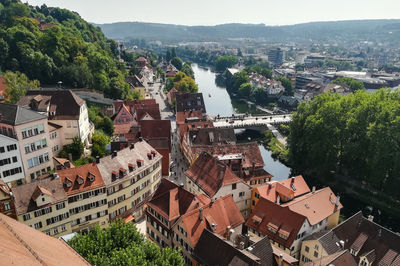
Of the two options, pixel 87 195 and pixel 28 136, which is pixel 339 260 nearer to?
pixel 87 195

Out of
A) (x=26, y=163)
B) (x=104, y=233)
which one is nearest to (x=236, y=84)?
(x=26, y=163)

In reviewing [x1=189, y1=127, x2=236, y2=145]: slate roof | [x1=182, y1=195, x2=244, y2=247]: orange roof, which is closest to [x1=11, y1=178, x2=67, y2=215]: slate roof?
[x1=182, y1=195, x2=244, y2=247]: orange roof

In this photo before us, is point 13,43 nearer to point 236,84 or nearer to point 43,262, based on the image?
point 43,262

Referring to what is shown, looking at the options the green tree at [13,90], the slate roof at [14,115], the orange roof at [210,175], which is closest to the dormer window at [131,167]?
the orange roof at [210,175]

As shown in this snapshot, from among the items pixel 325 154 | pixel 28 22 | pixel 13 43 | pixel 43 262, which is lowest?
pixel 325 154

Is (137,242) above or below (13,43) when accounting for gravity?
below

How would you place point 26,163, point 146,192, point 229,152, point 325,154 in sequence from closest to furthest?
point 26,163, point 146,192, point 229,152, point 325,154

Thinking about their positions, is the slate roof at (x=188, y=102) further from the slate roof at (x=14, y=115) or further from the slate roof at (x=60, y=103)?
the slate roof at (x=14, y=115)
